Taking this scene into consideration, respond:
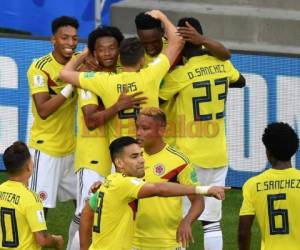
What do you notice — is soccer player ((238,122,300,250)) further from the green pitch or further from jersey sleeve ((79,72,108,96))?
the green pitch

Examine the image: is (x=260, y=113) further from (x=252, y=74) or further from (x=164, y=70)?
(x=164, y=70)

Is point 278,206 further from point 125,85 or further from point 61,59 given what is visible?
point 61,59

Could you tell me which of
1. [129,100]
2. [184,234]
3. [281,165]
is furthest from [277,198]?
[129,100]

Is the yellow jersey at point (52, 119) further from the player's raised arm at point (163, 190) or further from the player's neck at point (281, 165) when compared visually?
the player's neck at point (281, 165)

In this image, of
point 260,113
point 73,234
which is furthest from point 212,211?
point 260,113

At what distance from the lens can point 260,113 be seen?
14.2 m

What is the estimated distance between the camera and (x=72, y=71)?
428 inches

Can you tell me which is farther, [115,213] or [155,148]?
[155,148]

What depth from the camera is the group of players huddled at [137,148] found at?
8930mm

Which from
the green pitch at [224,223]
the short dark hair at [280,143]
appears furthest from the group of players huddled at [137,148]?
the green pitch at [224,223]

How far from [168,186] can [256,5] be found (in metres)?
8.91

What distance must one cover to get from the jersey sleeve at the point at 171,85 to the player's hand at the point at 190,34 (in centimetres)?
35

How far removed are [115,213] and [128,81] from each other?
1884 mm

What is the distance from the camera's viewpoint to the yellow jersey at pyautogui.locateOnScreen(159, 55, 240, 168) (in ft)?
36.3
